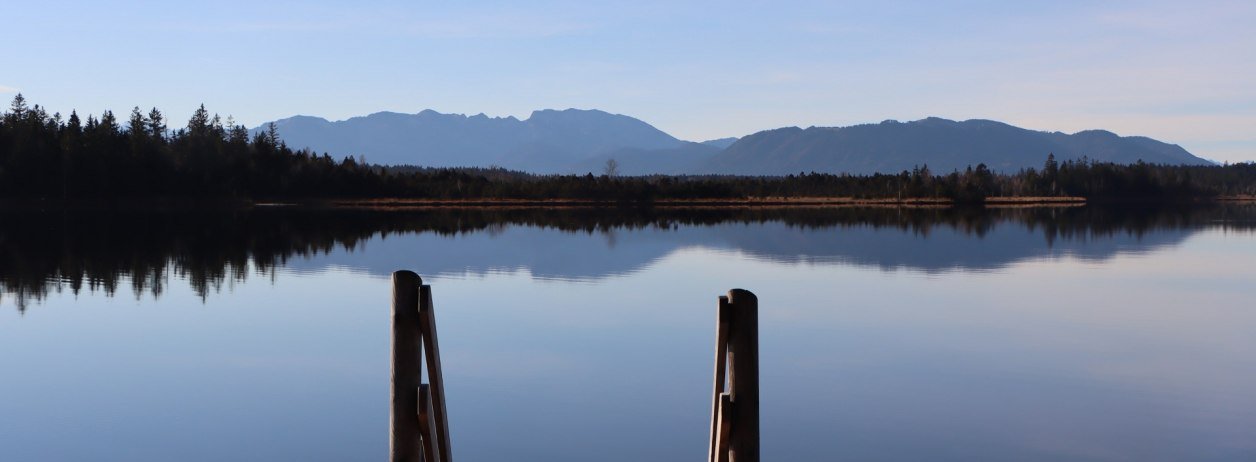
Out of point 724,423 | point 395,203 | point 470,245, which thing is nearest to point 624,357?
point 724,423

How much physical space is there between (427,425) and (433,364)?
54 centimetres

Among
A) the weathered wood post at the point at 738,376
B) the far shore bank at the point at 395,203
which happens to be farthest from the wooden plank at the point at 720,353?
the far shore bank at the point at 395,203

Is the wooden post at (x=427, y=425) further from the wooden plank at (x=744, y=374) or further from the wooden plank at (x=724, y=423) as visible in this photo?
the wooden plank at (x=744, y=374)

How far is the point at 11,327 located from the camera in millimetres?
28469

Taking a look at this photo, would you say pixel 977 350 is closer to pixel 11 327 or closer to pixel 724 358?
pixel 724 358

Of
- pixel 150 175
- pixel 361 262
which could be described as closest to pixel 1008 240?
pixel 361 262

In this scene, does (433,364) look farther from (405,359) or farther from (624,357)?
(624,357)

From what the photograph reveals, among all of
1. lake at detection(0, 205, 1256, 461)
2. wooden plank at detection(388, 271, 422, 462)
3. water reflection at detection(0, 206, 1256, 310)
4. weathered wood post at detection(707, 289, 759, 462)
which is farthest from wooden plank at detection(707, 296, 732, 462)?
water reflection at detection(0, 206, 1256, 310)

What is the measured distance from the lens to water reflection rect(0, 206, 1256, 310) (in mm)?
45594

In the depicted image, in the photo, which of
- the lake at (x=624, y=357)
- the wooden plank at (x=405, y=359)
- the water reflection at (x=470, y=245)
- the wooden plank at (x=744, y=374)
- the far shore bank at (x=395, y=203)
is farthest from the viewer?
the far shore bank at (x=395, y=203)

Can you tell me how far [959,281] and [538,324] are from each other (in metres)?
19.4

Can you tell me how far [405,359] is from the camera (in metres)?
9.70

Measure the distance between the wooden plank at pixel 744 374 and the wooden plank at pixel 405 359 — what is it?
254cm

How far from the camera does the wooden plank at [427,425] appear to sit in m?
9.82
